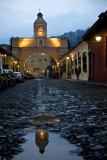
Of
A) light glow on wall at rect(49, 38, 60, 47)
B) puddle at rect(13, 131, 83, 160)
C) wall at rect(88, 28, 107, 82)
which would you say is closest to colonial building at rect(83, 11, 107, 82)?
wall at rect(88, 28, 107, 82)

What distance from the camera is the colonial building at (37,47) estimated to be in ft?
227

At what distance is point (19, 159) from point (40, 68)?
106207 millimetres

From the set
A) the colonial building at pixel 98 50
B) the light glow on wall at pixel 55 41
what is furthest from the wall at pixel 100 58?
the light glow on wall at pixel 55 41

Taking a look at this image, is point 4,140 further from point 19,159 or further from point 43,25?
point 43,25

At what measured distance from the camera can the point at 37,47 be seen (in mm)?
69562

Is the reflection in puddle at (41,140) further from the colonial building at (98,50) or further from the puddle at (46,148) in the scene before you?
the colonial building at (98,50)

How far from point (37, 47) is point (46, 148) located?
67450 mm

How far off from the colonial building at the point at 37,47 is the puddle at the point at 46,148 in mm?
65687

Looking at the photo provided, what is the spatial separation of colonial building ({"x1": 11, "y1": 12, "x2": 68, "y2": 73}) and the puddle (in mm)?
65687

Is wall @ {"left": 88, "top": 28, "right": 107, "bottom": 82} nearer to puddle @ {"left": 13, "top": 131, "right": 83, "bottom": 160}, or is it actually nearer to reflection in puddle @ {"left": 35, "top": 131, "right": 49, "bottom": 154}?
reflection in puddle @ {"left": 35, "top": 131, "right": 49, "bottom": 154}

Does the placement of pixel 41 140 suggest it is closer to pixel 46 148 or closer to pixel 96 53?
pixel 46 148

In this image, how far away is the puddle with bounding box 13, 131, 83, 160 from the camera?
2617 millimetres

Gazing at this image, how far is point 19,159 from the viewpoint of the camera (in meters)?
2.57

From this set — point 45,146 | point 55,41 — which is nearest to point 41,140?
point 45,146
